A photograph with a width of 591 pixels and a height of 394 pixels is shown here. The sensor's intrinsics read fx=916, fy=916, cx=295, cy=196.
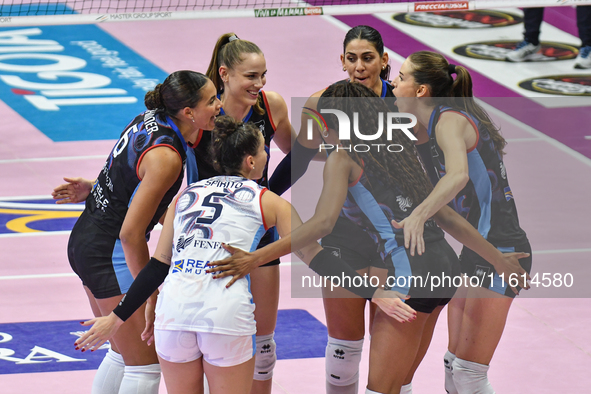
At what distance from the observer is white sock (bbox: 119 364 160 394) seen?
480 centimetres

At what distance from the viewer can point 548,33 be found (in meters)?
14.5

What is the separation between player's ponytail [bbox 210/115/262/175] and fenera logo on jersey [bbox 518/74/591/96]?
8997 mm

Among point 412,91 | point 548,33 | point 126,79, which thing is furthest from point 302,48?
point 412,91

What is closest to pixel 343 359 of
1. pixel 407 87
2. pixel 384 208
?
pixel 384 208

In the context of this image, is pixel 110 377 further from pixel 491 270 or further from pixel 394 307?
pixel 491 270

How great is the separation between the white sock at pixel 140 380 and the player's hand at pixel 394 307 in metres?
1.29

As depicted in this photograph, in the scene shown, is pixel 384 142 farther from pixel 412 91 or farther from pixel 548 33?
pixel 548 33

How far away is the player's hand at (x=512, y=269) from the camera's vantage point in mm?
4820

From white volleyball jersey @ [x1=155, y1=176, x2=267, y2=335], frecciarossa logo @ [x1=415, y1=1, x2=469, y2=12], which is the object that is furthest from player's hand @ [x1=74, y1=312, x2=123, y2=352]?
Answer: frecciarossa logo @ [x1=415, y1=1, x2=469, y2=12]

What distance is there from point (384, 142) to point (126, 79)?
30.8 feet

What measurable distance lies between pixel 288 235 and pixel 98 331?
1013 millimetres

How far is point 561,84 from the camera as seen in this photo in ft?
42.0

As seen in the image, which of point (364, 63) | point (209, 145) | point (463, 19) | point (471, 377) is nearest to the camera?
point (471, 377)

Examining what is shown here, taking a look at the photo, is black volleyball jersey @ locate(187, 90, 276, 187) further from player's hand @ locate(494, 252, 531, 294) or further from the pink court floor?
the pink court floor
